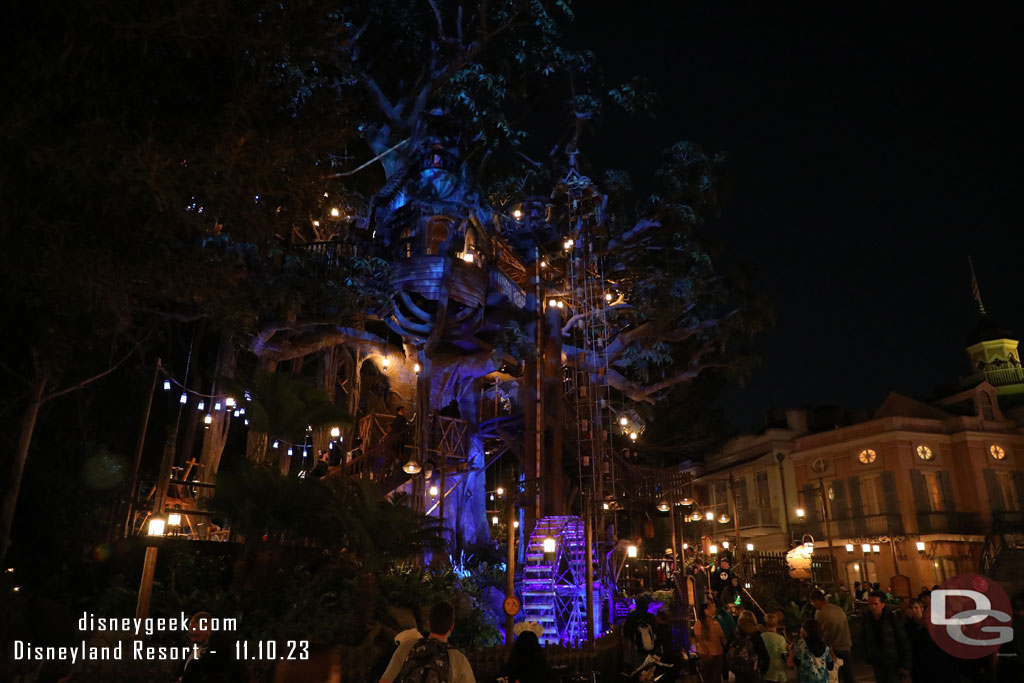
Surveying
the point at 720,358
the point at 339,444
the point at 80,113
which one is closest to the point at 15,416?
the point at 339,444

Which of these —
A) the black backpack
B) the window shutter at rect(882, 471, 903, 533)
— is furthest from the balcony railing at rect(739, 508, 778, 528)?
the black backpack

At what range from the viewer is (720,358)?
26.8 metres

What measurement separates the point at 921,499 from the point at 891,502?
1.15m

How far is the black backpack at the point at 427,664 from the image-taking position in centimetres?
439

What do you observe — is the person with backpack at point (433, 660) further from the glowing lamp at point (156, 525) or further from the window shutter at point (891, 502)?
the window shutter at point (891, 502)

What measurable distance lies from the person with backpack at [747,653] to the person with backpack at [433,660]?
5.11 m

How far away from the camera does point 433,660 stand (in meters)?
4.46

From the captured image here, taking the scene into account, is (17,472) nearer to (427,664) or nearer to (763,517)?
(427,664)

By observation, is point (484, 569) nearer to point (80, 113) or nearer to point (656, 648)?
point (656, 648)

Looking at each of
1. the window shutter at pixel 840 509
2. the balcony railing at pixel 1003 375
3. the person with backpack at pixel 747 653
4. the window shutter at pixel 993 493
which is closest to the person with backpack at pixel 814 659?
the person with backpack at pixel 747 653

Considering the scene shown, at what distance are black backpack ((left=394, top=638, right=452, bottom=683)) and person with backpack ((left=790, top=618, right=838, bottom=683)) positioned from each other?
4791 mm

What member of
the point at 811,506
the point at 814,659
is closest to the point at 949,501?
the point at 811,506

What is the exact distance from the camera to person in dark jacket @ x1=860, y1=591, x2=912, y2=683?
7879 millimetres

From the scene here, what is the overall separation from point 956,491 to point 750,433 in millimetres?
10276
